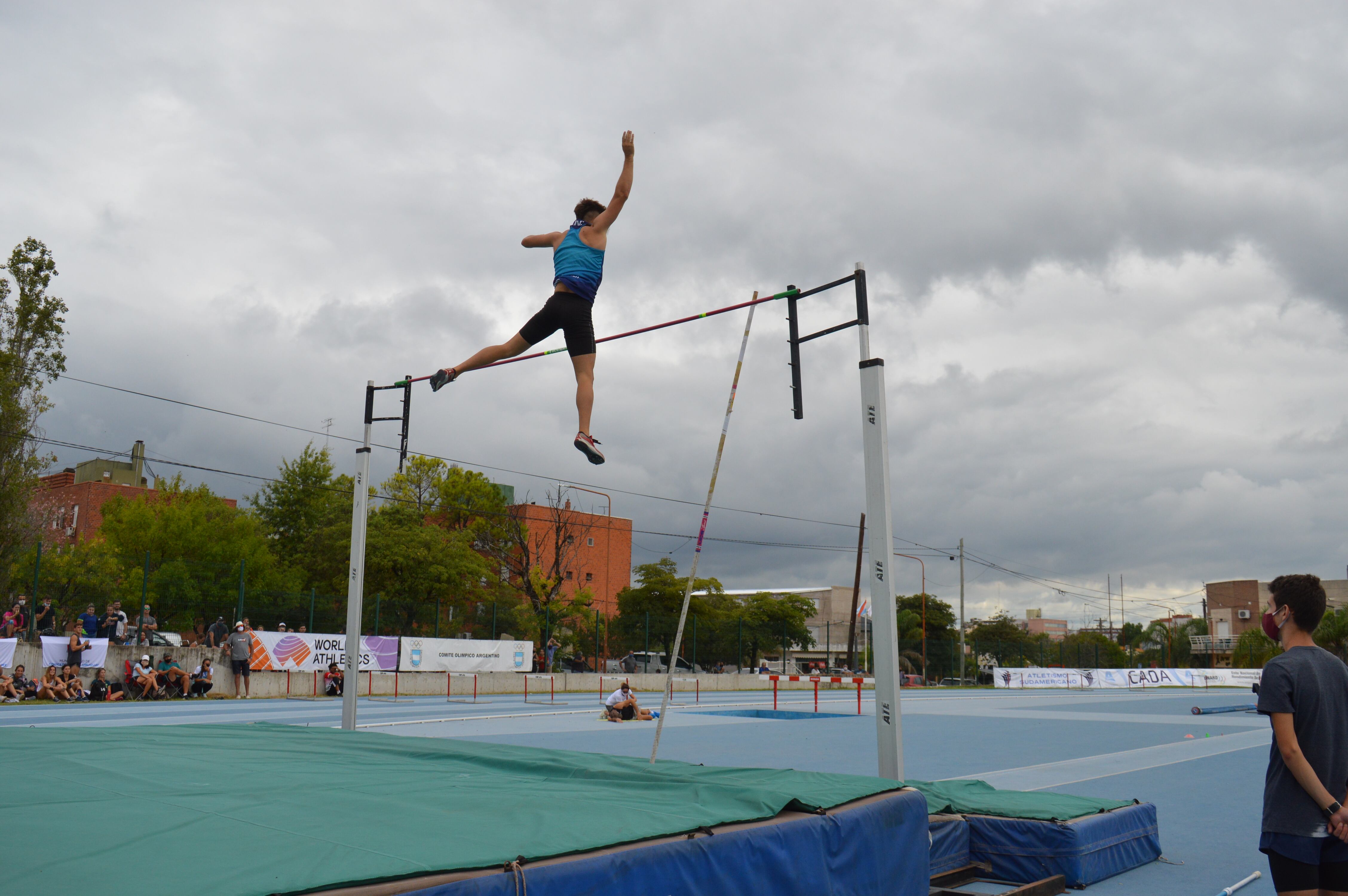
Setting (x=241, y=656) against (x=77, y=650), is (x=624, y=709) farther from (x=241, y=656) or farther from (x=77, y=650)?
(x=77, y=650)

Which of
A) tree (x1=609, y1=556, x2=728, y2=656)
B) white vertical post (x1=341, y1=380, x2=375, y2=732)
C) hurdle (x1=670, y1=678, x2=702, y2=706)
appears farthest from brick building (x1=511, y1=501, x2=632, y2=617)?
white vertical post (x1=341, y1=380, x2=375, y2=732)

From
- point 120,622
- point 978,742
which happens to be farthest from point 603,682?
point 978,742

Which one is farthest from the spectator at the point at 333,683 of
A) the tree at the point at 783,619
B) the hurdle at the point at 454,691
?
the tree at the point at 783,619

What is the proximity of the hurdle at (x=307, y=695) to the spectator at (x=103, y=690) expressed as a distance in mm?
3292

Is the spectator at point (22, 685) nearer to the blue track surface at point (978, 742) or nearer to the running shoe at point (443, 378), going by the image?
the blue track surface at point (978, 742)

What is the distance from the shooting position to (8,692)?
50.8 ft

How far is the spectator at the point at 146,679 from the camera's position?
17.5 m

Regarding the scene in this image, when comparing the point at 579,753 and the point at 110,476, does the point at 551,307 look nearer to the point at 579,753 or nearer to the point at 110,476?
the point at 579,753

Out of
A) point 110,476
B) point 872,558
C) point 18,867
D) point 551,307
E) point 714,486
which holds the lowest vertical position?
point 18,867

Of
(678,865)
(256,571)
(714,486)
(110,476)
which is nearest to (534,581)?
(256,571)

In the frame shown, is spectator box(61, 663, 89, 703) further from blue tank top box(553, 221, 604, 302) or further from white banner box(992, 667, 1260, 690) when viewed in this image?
white banner box(992, 667, 1260, 690)

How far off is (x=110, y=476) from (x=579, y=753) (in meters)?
58.8

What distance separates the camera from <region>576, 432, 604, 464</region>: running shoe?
572 centimetres

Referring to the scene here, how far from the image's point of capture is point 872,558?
249 inches
